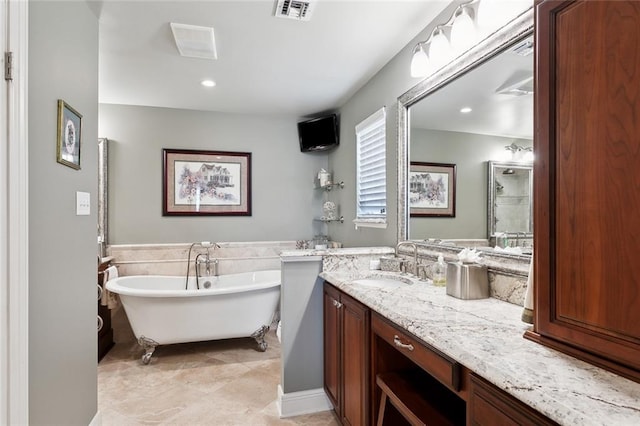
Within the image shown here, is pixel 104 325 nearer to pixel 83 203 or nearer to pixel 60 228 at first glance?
A: pixel 83 203

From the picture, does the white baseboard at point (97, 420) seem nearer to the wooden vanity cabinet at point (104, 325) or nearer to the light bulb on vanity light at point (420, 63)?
the wooden vanity cabinet at point (104, 325)

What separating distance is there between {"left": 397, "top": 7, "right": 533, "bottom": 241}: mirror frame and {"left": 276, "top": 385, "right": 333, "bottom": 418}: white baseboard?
121 centimetres

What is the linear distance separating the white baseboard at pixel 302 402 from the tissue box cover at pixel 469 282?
123cm

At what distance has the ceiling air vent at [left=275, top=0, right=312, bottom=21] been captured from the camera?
6.12 feet

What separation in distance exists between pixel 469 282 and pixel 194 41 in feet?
7.44

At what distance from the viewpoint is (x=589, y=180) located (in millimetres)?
804

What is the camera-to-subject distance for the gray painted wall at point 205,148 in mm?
3648

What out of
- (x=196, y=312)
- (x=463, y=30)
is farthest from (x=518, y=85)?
(x=196, y=312)

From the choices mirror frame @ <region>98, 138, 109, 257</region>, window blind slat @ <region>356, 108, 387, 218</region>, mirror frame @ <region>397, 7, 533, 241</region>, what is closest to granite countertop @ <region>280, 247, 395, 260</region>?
mirror frame @ <region>397, 7, 533, 241</region>

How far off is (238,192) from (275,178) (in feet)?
1.58

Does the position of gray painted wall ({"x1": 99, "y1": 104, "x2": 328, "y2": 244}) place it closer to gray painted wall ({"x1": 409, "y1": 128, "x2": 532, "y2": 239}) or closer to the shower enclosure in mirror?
gray painted wall ({"x1": 409, "y1": 128, "x2": 532, "y2": 239})

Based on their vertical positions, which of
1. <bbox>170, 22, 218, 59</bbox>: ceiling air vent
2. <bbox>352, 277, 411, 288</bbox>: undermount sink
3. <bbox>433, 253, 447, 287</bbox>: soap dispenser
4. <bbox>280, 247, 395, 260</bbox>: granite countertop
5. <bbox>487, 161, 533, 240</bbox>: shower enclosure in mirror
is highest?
<bbox>170, 22, 218, 59</bbox>: ceiling air vent
